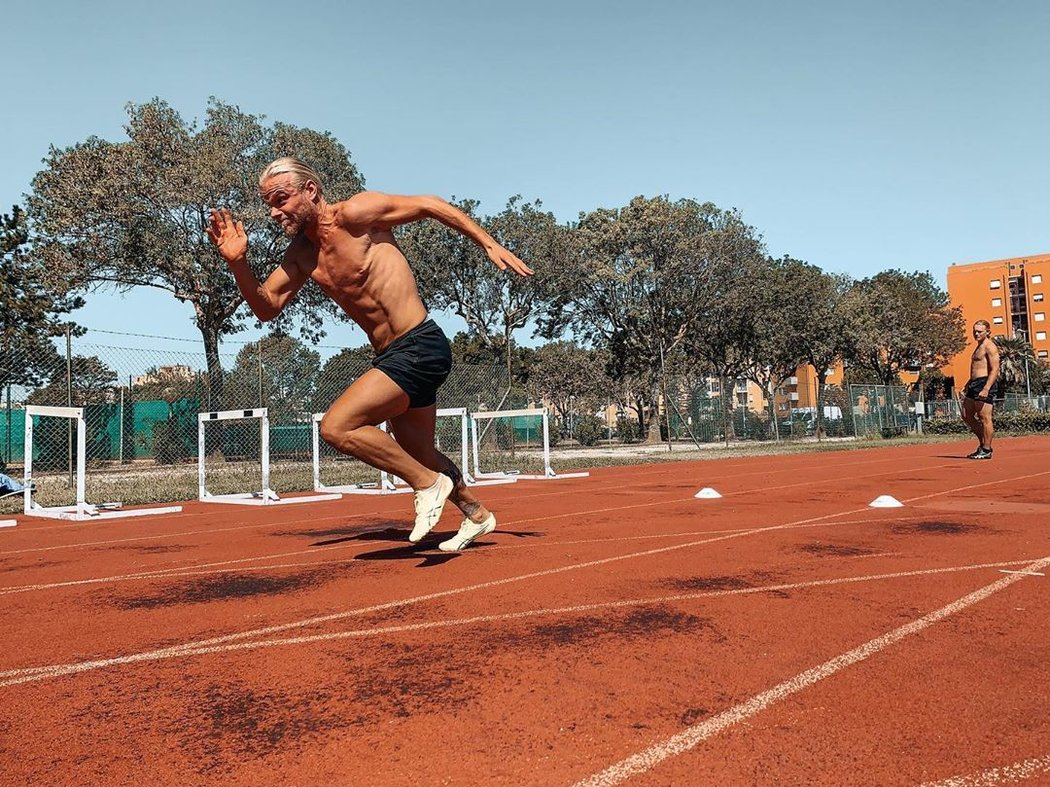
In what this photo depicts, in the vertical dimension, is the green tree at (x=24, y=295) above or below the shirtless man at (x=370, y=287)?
above

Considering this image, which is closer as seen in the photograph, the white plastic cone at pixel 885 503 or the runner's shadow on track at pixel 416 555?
the runner's shadow on track at pixel 416 555

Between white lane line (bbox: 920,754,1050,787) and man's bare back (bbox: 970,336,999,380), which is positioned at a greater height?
man's bare back (bbox: 970,336,999,380)

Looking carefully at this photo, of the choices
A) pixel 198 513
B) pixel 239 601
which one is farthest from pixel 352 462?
pixel 239 601

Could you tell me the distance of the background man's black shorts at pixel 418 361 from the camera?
4395mm

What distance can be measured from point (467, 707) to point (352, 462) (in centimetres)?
1758

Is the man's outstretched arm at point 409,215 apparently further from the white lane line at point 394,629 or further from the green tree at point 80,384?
the green tree at point 80,384

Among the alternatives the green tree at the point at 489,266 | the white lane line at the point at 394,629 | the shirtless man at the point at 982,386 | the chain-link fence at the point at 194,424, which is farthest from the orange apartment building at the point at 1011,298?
the white lane line at the point at 394,629

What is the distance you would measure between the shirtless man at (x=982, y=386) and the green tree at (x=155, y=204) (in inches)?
712

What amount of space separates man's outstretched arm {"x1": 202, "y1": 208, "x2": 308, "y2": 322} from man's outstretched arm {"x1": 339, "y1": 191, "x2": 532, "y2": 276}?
490mm

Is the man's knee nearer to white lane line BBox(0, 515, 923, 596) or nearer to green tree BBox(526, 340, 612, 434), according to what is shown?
white lane line BBox(0, 515, 923, 596)

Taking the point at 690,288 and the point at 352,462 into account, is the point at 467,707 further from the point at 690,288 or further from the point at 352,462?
the point at 690,288

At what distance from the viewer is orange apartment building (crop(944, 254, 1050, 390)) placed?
9031 centimetres

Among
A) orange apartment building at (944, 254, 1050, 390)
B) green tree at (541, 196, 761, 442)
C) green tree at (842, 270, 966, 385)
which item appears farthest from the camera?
orange apartment building at (944, 254, 1050, 390)

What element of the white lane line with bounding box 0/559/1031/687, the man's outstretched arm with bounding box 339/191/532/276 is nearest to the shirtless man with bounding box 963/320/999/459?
the white lane line with bounding box 0/559/1031/687
